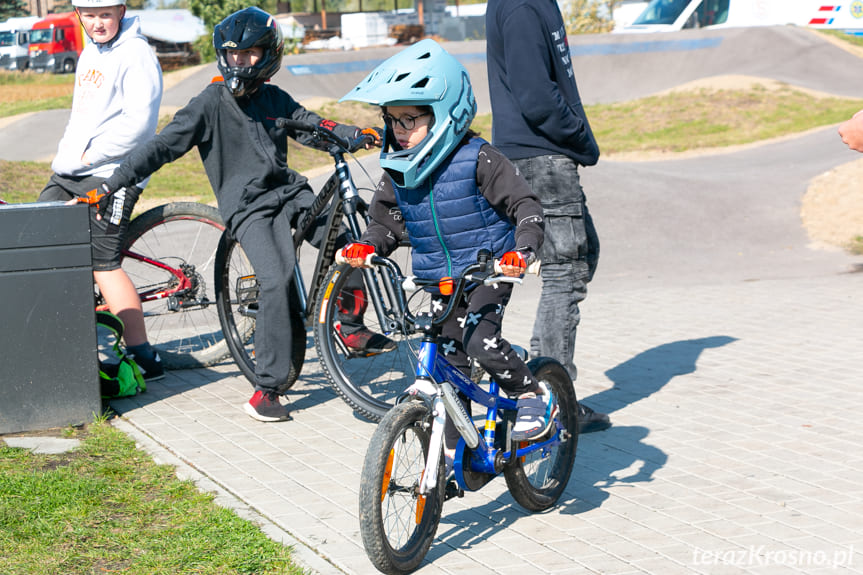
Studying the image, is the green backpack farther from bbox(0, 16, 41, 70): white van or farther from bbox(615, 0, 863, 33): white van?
bbox(0, 16, 41, 70): white van

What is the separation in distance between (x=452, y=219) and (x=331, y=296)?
1.77 metres

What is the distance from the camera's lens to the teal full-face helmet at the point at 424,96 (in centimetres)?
356

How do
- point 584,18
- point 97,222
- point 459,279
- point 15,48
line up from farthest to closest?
point 15,48 → point 584,18 → point 97,222 → point 459,279

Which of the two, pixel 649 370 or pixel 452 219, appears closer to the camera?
pixel 452 219

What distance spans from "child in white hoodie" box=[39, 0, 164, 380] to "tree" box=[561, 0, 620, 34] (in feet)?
118

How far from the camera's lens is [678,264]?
1055 centimetres

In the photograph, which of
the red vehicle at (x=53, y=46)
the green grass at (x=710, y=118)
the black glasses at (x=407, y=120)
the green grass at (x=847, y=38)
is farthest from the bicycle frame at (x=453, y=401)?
the red vehicle at (x=53, y=46)

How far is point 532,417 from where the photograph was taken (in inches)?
158

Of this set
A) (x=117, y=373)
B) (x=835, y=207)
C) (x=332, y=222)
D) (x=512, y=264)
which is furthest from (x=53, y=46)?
(x=512, y=264)

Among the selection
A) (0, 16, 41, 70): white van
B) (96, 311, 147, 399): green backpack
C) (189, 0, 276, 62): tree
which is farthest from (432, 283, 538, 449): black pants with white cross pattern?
(0, 16, 41, 70): white van

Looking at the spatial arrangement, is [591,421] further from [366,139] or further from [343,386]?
[366,139]

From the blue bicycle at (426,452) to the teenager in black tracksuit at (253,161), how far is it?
1863 millimetres

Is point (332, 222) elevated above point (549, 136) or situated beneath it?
situated beneath

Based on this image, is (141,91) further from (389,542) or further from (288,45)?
(288,45)
